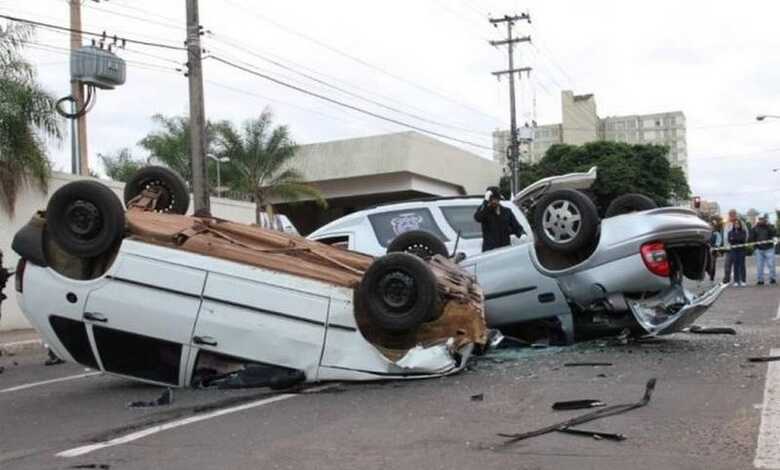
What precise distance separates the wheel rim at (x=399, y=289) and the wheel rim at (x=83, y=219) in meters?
2.26

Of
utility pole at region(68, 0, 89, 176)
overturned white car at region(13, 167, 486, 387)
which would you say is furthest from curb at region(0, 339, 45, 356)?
utility pole at region(68, 0, 89, 176)

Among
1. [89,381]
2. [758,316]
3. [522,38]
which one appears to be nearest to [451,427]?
[89,381]

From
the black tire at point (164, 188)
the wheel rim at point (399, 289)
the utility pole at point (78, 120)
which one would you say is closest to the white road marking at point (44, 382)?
the black tire at point (164, 188)

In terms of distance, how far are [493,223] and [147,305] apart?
4.22 meters

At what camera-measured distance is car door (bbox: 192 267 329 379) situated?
640 cm

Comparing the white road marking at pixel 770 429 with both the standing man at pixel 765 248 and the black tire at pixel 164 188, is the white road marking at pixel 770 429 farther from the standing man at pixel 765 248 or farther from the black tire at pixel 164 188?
the standing man at pixel 765 248

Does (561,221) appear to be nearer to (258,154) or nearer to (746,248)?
(746,248)

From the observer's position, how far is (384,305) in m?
6.40

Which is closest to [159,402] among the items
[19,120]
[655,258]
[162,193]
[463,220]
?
[162,193]

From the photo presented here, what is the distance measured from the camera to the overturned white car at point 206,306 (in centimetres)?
641

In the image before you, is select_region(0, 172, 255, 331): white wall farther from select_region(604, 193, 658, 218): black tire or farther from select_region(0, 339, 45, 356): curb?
select_region(604, 193, 658, 218): black tire

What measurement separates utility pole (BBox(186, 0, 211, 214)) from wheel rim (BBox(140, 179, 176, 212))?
34.1ft

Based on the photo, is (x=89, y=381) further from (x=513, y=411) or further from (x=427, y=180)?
(x=427, y=180)

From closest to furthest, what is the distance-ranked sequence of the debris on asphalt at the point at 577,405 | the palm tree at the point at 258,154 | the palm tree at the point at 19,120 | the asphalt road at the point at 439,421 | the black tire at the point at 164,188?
the asphalt road at the point at 439,421
the debris on asphalt at the point at 577,405
the black tire at the point at 164,188
the palm tree at the point at 19,120
the palm tree at the point at 258,154
